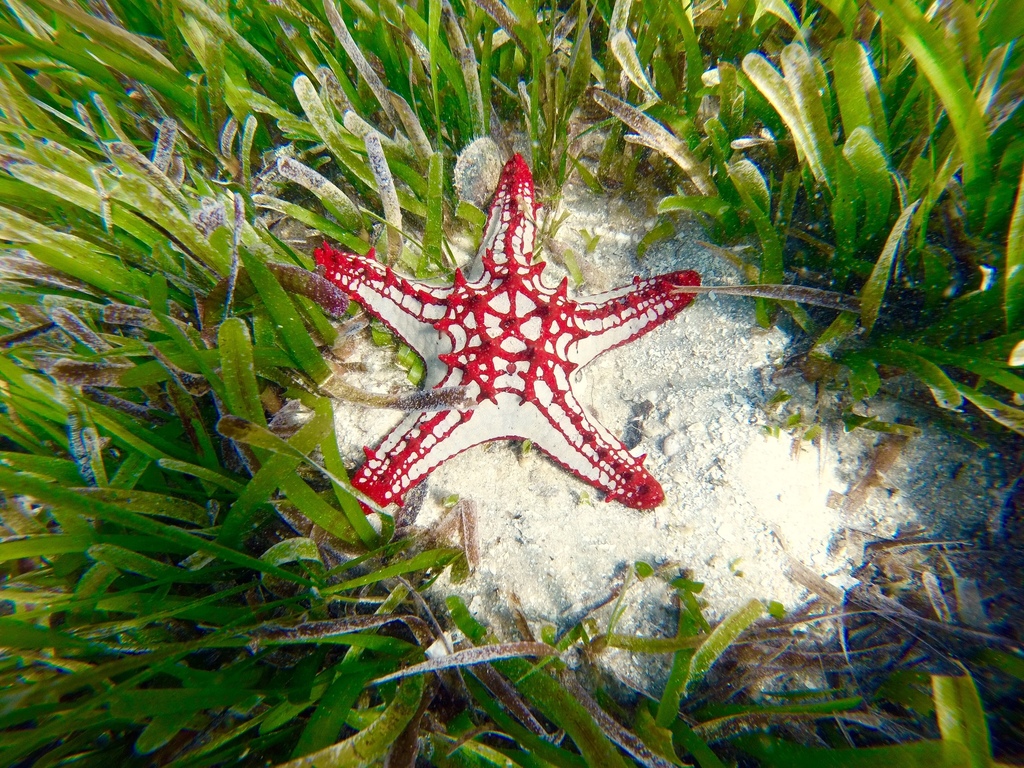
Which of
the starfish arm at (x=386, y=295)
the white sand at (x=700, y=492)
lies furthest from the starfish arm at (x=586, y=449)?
the starfish arm at (x=386, y=295)

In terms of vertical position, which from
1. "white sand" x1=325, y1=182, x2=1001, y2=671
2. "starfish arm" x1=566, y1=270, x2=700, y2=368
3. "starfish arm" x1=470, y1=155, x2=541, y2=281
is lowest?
"white sand" x1=325, y1=182, x2=1001, y2=671

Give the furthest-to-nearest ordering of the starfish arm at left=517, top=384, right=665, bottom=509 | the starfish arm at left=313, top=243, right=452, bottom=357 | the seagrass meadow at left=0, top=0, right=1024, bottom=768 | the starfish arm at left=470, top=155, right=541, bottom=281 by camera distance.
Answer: the starfish arm at left=470, top=155, right=541, bottom=281 → the starfish arm at left=313, top=243, right=452, bottom=357 → the starfish arm at left=517, top=384, right=665, bottom=509 → the seagrass meadow at left=0, top=0, right=1024, bottom=768

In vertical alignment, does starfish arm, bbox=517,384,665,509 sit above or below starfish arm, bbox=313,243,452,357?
below

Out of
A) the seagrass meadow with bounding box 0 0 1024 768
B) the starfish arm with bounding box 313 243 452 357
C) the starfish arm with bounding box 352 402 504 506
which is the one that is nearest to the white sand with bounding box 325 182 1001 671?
the seagrass meadow with bounding box 0 0 1024 768

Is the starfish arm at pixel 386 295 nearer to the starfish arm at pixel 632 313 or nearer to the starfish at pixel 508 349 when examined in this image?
the starfish at pixel 508 349

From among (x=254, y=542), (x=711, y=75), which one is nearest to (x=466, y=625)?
(x=254, y=542)

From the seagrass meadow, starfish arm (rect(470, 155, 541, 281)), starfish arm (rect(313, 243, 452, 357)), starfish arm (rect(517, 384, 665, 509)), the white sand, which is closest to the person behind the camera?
the seagrass meadow

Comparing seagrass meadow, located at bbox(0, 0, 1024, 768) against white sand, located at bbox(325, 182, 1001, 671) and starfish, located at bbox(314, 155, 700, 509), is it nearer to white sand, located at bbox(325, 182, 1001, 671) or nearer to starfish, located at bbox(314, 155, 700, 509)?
white sand, located at bbox(325, 182, 1001, 671)
